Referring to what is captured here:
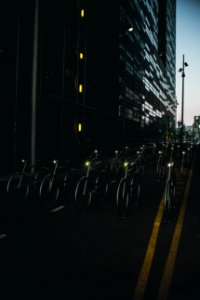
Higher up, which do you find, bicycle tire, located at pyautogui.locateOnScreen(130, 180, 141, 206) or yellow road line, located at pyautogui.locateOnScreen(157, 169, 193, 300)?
bicycle tire, located at pyautogui.locateOnScreen(130, 180, 141, 206)

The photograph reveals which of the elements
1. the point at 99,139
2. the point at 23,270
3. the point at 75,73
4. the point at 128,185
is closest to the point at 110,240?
the point at 23,270

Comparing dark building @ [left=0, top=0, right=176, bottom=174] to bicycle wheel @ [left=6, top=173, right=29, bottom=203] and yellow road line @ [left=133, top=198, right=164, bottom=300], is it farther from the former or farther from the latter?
yellow road line @ [left=133, top=198, right=164, bottom=300]

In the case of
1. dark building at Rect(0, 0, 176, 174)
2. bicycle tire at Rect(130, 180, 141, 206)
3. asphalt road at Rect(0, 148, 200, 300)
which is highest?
dark building at Rect(0, 0, 176, 174)

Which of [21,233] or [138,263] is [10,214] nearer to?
[21,233]

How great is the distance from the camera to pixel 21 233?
6082mm

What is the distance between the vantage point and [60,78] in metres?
20.7

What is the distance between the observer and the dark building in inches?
572

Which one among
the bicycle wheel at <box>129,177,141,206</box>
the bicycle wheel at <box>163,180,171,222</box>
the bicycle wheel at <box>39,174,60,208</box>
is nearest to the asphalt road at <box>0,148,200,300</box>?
the bicycle wheel at <box>163,180,171,222</box>

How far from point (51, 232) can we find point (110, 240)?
1204 millimetres

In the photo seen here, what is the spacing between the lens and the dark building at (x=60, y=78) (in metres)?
14.5

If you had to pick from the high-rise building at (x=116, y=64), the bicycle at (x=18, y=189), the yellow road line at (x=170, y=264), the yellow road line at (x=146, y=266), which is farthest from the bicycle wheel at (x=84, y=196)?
the high-rise building at (x=116, y=64)

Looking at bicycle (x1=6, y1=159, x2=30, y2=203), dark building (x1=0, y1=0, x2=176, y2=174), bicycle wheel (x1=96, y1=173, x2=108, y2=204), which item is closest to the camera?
bicycle (x1=6, y1=159, x2=30, y2=203)

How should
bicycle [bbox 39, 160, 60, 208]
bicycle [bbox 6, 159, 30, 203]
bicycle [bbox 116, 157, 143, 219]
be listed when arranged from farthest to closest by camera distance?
bicycle [bbox 6, 159, 30, 203] → bicycle [bbox 39, 160, 60, 208] → bicycle [bbox 116, 157, 143, 219]

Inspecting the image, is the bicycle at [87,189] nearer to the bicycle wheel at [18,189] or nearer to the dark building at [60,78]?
the bicycle wheel at [18,189]
